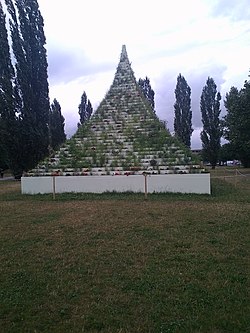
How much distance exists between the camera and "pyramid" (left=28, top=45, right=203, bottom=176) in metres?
12.4

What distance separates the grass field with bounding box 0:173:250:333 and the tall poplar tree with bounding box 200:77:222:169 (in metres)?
32.9

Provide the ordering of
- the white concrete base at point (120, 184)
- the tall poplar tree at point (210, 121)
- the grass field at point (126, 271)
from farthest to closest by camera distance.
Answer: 1. the tall poplar tree at point (210, 121)
2. the white concrete base at point (120, 184)
3. the grass field at point (126, 271)

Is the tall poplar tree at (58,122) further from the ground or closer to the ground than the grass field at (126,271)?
further from the ground

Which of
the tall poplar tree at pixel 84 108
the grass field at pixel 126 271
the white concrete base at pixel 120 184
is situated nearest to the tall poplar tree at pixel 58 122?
the tall poplar tree at pixel 84 108

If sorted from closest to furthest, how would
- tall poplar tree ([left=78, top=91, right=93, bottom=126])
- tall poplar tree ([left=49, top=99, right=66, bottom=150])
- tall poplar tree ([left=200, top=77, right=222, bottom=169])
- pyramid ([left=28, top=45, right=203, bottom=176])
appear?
pyramid ([left=28, top=45, right=203, bottom=176]) < tall poplar tree ([left=49, top=99, right=66, bottom=150]) < tall poplar tree ([left=200, top=77, right=222, bottom=169]) < tall poplar tree ([left=78, top=91, right=93, bottom=126])

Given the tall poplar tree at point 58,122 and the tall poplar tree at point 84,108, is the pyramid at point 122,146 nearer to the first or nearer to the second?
the tall poplar tree at point 58,122

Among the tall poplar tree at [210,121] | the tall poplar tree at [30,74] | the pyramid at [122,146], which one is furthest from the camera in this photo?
the tall poplar tree at [210,121]

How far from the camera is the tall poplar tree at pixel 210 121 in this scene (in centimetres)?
4016

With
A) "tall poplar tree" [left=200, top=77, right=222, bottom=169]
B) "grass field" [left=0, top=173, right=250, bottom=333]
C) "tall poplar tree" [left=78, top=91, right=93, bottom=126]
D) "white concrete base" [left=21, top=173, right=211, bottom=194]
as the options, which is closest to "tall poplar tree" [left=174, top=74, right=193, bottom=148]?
"tall poplar tree" [left=200, top=77, right=222, bottom=169]

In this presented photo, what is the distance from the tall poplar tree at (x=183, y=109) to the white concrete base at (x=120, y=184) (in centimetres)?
2892

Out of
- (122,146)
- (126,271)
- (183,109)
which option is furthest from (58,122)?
(126,271)

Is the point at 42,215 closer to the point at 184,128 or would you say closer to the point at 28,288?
the point at 28,288

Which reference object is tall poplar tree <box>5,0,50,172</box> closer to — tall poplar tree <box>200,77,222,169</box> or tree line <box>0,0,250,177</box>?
tree line <box>0,0,250,177</box>

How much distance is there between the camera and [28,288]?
4152 millimetres
